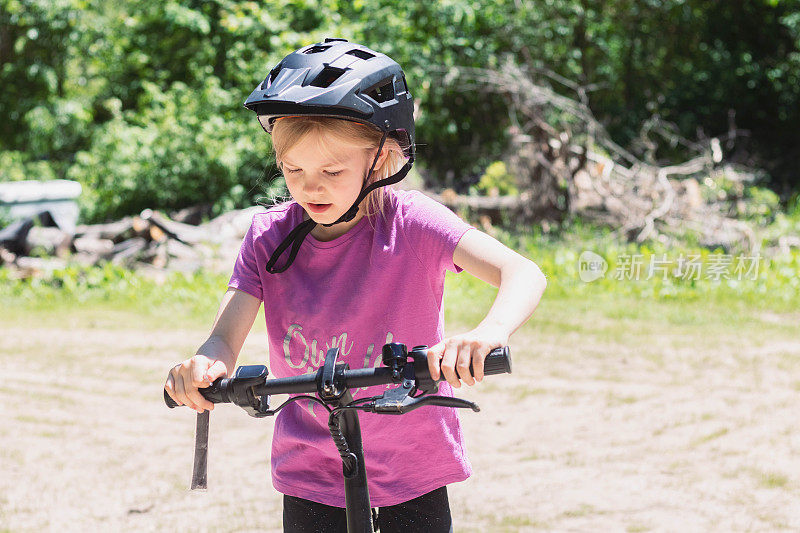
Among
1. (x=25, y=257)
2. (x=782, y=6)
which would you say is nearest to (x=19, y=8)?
(x=25, y=257)

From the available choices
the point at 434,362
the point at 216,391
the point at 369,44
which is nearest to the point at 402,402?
the point at 434,362

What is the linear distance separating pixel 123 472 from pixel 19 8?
12.6 metres

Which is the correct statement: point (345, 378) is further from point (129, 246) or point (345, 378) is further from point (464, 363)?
point (129, 246)

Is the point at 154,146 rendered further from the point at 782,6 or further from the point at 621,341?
the point at 782,6

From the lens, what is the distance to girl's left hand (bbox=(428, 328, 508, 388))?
1615 millimetres

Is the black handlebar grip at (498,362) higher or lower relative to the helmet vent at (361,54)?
lower

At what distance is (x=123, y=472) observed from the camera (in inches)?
182

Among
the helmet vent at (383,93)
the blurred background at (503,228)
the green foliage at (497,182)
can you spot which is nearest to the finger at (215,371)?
the blurred background at (503,228)

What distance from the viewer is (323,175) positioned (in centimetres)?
202

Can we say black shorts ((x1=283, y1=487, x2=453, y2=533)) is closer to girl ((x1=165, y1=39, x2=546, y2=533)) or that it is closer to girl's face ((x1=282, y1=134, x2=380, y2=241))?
girl ((x1=165, y1=39, x2=546, y2=533))

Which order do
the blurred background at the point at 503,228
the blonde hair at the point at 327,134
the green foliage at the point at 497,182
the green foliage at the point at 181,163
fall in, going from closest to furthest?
the blonde hair at the point at 327,134 → the blurred background at the point at 503,228 → the green foliage at the point at 497,182 → the green foliage at the point at 181,163

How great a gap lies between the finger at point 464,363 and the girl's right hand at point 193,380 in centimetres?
53

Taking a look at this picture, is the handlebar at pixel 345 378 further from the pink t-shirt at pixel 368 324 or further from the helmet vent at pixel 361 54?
the helmet vent at pixel 361 54

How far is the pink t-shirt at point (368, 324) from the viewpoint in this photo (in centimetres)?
216
